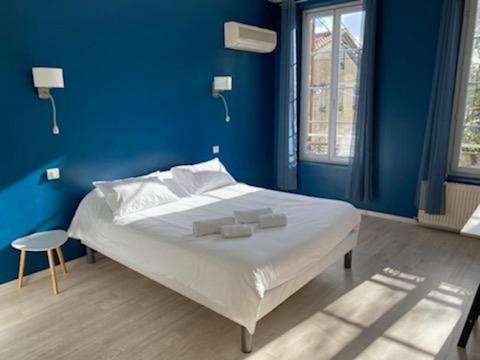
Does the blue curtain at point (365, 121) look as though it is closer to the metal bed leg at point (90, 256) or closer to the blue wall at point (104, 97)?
the blue wall at point (104, 97)

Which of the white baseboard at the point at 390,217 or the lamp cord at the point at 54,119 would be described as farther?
the white baseboard at the point at 390,217

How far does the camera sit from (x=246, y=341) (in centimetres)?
211

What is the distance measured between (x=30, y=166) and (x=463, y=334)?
3483 mm

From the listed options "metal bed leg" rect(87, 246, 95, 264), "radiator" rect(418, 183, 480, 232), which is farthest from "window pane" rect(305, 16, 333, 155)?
"metal bed leg" rect(87, 246, 95, 264)

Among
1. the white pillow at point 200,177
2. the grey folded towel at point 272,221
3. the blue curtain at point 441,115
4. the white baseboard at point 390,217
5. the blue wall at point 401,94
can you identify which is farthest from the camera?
the white baseboard at point 390,217

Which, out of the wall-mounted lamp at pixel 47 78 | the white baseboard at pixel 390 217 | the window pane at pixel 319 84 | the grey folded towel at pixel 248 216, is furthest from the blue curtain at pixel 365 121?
the wall-mounted lamp at pixel 47 78

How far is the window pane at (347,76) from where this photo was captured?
4472 millimetres

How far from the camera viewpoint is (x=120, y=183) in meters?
3.21

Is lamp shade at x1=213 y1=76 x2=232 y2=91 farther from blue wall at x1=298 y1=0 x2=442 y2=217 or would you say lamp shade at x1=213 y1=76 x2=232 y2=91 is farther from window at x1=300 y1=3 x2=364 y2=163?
blue wall at x1=298 y1=0 x2=442 y2=217

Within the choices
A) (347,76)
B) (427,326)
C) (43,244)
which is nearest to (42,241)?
(43,244)

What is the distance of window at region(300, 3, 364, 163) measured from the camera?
4.55 metres

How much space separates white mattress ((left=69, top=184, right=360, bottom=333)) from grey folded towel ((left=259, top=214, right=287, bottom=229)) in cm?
6

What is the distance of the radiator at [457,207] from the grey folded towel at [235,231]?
2.71 meters

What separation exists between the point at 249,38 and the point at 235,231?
9.56ft
